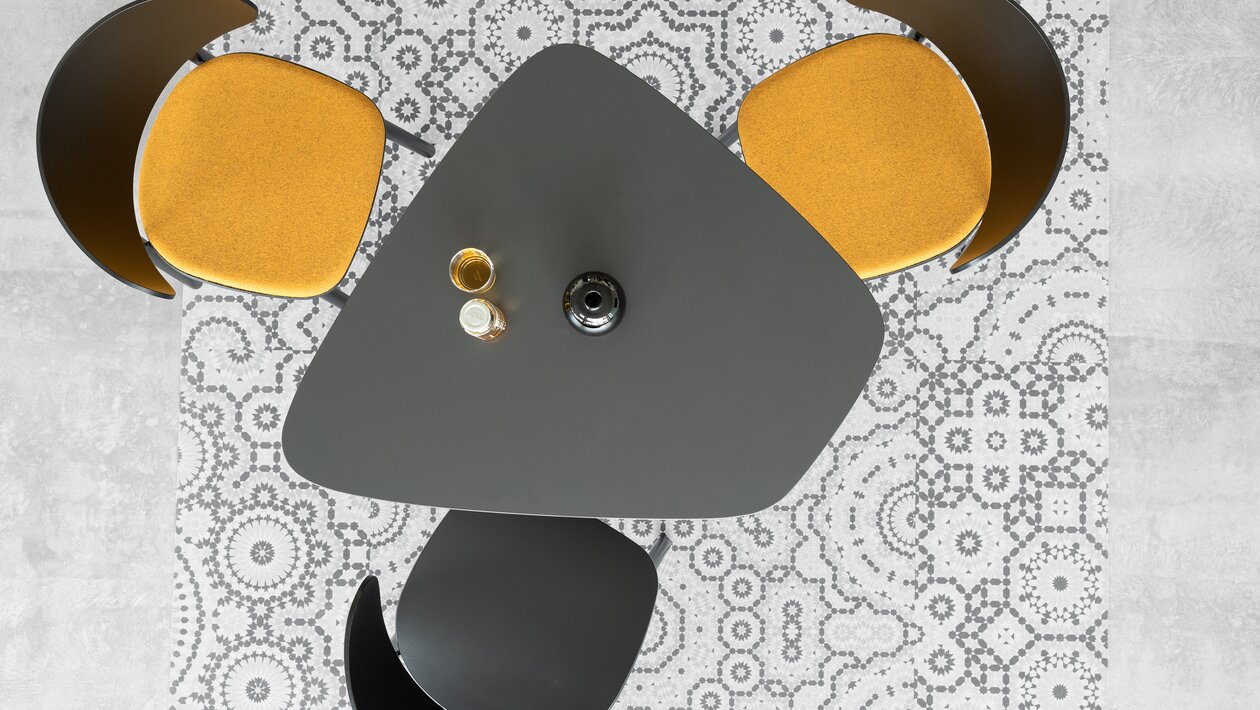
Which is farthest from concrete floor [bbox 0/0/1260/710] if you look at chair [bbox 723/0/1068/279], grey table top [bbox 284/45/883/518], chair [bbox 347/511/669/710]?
grey table top [bbox 284/45/883/518]

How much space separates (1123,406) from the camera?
2.01m

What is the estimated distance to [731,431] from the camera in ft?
4.29

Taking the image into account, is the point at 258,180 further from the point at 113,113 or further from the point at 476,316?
the point at 476,316

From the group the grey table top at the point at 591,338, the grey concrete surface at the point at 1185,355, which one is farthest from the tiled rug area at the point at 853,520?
the grey table top at the point at 591,338

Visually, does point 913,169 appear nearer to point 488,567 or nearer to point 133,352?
point 488,567

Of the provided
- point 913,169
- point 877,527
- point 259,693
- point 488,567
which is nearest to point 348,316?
point 488,567

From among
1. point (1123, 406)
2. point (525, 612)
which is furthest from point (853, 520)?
point (525, 612)

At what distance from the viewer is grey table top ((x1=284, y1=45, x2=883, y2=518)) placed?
130cm

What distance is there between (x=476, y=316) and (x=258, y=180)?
755 mm

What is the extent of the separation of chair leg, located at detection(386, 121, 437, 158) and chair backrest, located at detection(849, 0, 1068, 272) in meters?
1.02

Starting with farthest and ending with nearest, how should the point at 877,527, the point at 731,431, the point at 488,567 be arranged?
1. the point at 877,527
2. the point at 488,567
3. the point at 731,431

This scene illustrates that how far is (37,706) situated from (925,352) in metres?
2.52

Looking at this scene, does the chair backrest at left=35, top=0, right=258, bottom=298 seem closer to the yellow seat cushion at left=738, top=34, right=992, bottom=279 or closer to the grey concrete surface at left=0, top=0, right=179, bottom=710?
the grey concrete surface at left=0, top=0, right=179, bottom=710

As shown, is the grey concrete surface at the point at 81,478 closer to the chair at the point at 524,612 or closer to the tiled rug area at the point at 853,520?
the tiled rug area at the point at 853,520
